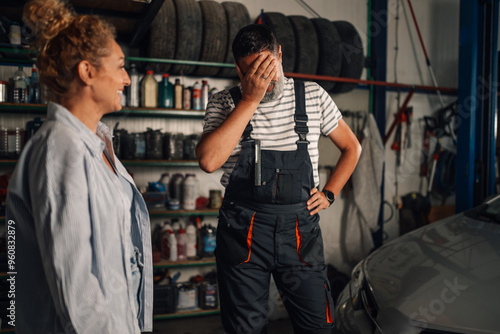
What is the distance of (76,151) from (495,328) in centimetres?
146

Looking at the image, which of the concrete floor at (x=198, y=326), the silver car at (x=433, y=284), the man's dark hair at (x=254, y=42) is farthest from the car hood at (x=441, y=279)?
the concrete floor at (x=198, y=326)

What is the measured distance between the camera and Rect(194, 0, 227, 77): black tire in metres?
3.73

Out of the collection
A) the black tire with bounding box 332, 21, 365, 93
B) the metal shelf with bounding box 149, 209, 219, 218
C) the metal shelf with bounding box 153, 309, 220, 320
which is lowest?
the metal shelf with bounding box 153, 309, 220, 320

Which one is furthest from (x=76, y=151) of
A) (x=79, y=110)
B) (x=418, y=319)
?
(x=418, y=319)

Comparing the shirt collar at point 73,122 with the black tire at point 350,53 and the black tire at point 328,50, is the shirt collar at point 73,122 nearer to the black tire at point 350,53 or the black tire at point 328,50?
the black tire at point 328,50

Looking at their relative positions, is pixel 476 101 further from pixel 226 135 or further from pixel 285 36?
pixel 226 135

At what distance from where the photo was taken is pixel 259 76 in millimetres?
1551

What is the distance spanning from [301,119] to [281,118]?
0.28ft

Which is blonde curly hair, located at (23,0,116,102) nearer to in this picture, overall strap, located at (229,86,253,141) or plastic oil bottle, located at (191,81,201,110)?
overall strap, located at (229,86,253,141)

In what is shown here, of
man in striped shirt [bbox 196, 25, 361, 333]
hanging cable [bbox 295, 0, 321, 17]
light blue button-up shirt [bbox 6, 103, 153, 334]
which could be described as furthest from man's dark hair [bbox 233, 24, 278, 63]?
hanging cable [bbox 295, 0, 321, 17]

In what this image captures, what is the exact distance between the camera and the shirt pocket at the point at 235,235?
164 cm

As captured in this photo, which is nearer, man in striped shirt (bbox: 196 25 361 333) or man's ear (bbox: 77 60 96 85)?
man's ear (bbox: 77 60 96 85)

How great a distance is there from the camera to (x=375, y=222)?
4594 mm

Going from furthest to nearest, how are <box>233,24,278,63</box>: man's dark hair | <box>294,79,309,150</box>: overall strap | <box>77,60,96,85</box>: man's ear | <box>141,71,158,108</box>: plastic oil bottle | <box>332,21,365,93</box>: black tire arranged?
<box>332,21,365,93</box>: black tire < <box>141,71,158,108</box>: plastic oil bottle < <box>294,79,309,150</box>: overall strap < <box>233,24,278,63</box>: man's dark hair < <box>77,60,96,85</box>: man's ear
